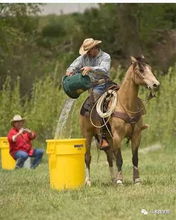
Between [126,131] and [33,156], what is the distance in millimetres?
5604

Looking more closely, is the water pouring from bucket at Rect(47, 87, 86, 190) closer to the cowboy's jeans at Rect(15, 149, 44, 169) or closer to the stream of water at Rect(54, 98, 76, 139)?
the cowboy's jeans at Rect(15, 149, 44, 169)

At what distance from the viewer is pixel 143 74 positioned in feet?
35.1

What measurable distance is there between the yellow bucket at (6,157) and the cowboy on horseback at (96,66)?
5627 mm

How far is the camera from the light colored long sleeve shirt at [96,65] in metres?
11.2

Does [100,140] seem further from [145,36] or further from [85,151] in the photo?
[145,36]

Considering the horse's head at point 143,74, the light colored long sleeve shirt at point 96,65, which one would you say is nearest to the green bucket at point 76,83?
the light colored long sleeve shirt at point 96,65

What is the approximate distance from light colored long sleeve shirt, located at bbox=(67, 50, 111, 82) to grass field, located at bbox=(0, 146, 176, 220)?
172cm

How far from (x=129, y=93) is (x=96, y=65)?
74 centimetres

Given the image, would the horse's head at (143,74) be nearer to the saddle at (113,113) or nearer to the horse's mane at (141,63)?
the horse's mane at (141,63)

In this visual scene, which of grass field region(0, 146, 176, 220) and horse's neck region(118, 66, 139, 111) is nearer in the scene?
grass field region(0, 146, 176, 220)

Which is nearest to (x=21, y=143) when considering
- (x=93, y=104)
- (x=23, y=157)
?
(x=23, y=157)

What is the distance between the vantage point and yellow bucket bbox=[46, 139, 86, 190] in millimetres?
10578

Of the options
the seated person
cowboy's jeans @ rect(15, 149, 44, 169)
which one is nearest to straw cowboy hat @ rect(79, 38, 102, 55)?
the seated person

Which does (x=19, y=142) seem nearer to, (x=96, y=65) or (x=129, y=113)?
(x=96, y=65)
